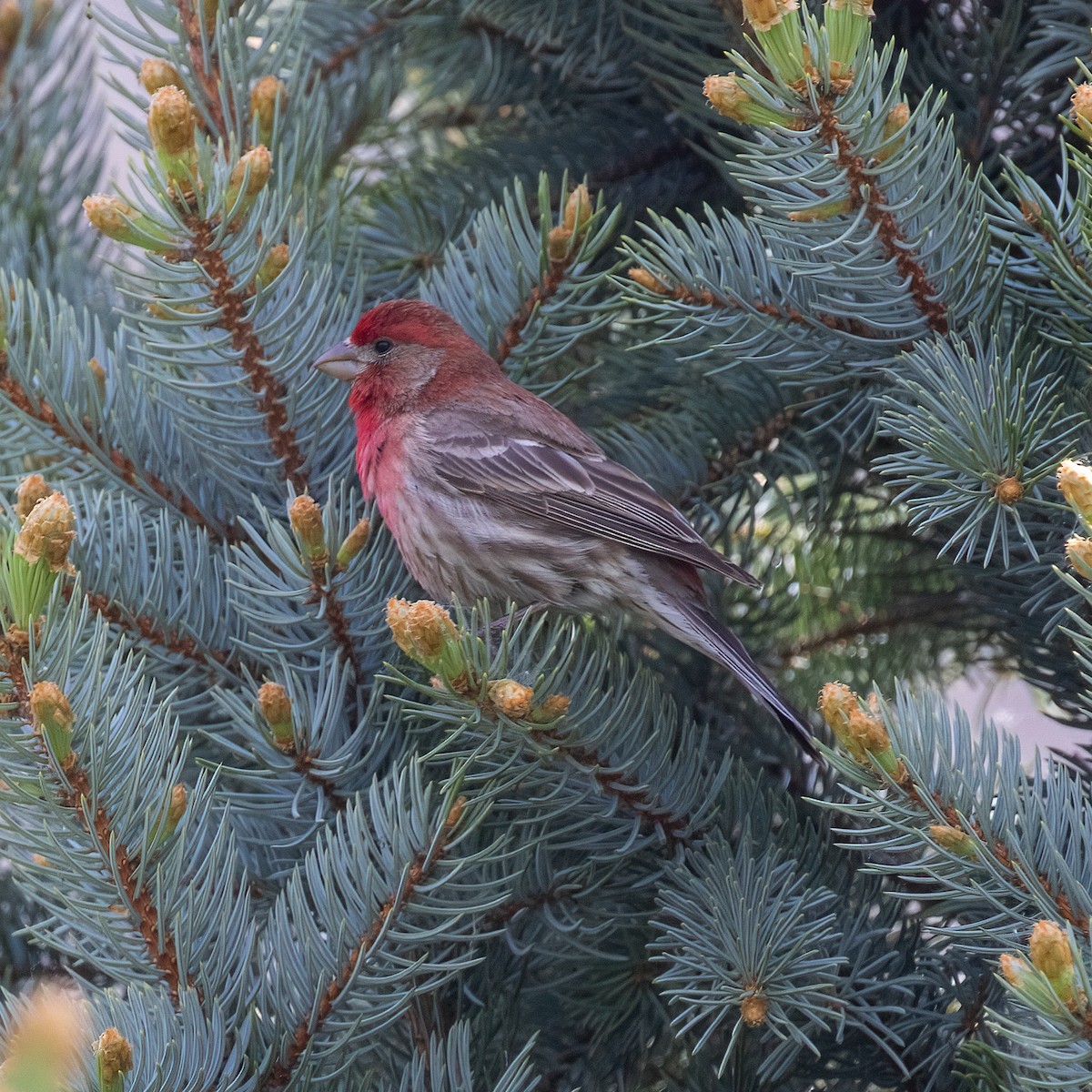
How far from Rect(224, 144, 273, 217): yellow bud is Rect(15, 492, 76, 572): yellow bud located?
494mm

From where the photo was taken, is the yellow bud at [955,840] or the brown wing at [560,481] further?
the brown wing at [560,481]

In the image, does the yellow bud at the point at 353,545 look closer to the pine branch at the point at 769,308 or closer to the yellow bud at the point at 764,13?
the pine branch at the point at 769,308

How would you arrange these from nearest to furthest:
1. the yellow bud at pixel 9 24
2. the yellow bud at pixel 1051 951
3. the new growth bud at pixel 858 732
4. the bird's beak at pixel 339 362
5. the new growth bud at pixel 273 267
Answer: the yellow bud at pixel 1051 951 < the new growth bud at pixel 858 732 < the new growth bud at pixel 273 267 < the bird's beak at pixel 339 362 < the yellow bud at pixel 9 24

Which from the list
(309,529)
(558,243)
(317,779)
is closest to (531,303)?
(558,243)

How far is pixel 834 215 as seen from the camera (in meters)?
1.41

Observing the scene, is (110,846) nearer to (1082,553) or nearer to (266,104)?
(1082,553)

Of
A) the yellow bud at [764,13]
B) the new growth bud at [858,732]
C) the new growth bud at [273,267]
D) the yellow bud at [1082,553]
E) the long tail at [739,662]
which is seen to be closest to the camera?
the yellow bud at [1082,553]

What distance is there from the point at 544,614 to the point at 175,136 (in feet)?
2.62

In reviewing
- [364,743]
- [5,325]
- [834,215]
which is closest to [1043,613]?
[834,215]

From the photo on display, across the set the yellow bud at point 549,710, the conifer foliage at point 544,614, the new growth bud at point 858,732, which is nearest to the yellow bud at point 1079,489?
the conifer foliage at point 544,614

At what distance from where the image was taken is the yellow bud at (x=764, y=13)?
4.05ft

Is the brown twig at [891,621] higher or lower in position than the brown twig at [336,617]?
higher

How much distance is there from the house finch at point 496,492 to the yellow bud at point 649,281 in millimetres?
478


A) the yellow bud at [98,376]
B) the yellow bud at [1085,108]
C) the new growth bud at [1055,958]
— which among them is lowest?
the yellow bud at [98,376]
